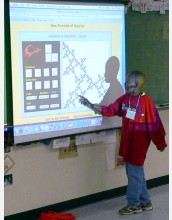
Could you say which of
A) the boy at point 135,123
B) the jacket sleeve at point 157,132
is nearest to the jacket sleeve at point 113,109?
the boy at point 135,123

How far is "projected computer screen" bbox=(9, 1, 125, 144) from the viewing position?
2.88 metres

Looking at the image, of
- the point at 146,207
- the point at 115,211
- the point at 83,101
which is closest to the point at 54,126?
the point at 83,101

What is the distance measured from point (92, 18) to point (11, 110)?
99 centimetres

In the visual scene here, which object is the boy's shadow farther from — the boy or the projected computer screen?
the boy

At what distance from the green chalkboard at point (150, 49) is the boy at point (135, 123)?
0.48 metres

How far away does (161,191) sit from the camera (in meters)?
3.92

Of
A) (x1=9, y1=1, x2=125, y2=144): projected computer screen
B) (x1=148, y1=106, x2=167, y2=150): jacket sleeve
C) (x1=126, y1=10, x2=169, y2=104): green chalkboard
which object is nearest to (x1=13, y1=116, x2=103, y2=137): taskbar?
(x1=9, y1=1, x2=125, y2=144): projected computer screen

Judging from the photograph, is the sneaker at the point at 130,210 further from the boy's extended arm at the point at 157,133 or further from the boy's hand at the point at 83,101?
the boy's hand at the point at 83,101

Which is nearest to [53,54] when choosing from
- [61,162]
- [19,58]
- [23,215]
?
[19,58]

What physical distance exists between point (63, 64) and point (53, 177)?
926mm

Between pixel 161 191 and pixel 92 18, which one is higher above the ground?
pixel 92 18

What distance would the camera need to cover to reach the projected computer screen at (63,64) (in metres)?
2.88
